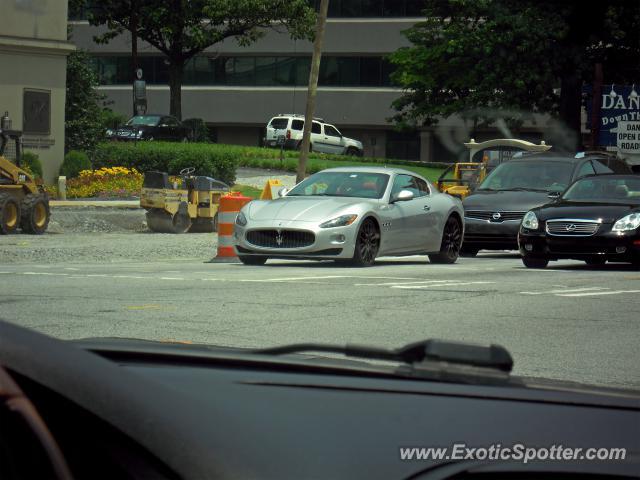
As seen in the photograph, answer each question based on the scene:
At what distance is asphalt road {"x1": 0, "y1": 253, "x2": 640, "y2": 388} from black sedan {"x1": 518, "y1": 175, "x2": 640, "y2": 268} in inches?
27.1

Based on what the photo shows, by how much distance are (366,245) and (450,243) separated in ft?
8.49

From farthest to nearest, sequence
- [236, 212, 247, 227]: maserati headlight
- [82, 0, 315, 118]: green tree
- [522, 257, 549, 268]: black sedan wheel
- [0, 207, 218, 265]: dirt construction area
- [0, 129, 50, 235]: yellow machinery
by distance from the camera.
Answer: [82, 0, 315, 118]: green tree → [0, 129, 50, 235]: yellow machinery → [0, 207, 218, 265]: dirt construction area → [522, 257, 549, 268]: black sedan wheel → [236, 212, 247, 227]: maserati headlight

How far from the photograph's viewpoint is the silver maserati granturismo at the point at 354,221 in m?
18.2

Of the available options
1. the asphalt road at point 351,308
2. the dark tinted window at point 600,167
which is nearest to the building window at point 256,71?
the dark tinted window at point 600,167

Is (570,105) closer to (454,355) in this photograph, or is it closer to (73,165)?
(73,165)

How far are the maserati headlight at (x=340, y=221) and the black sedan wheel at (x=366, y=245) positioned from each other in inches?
10.3

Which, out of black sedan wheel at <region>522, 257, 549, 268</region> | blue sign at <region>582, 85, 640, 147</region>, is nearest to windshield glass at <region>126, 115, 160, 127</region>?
blue sign at <region>582, 85, 640, 147</region>

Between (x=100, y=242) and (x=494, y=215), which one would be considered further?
(x=100, y=242)

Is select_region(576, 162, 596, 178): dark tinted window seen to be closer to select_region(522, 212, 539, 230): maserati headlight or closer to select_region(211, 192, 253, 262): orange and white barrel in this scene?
select_region(522, 212, 539, 230): maserati headlight

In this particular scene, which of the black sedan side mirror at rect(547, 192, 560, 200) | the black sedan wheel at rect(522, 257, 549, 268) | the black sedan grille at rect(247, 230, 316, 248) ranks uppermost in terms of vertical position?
the black sedan side mirror at rect(547, 192, 560, 200)

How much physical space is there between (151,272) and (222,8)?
40180 millimetres

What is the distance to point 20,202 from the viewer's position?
26547 mm

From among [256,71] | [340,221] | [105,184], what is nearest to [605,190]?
[340,221]

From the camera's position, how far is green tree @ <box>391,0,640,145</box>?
47.1 m
